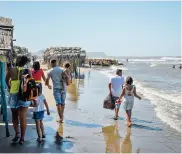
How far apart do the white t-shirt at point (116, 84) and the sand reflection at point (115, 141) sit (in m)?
1.25

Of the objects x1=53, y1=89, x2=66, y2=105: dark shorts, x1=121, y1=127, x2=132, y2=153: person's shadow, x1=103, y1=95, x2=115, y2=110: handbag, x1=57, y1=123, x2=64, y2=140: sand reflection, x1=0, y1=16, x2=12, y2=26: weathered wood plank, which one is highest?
x1=0, y1=16, x2=12, y2=26: weathered wood plank

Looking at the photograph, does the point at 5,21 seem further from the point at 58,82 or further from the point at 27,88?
the point at 27,88

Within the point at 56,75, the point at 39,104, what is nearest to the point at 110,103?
the point at 56,75

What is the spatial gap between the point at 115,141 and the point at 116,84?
257 cm

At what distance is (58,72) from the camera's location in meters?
8.35

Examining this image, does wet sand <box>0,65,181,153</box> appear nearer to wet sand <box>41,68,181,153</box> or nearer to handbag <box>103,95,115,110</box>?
wet sand <box>41,68,181,153</box>

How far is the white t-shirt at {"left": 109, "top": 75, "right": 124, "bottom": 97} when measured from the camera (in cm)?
944

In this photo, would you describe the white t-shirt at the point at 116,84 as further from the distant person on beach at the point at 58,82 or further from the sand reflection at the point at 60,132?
the sand reflection at the point at 60,132

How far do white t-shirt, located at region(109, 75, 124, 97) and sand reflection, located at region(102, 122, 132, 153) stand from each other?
49.3 inches

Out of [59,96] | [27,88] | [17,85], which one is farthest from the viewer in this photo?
[59,96]

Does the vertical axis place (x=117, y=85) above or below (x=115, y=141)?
above

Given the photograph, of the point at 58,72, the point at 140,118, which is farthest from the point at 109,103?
the point at 58,72

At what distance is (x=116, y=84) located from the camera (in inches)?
372

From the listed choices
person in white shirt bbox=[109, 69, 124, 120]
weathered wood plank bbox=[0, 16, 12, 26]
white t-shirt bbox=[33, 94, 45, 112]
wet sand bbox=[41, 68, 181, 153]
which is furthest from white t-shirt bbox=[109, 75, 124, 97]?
white t-shirt bbox=[33, 94, 45, 112]
